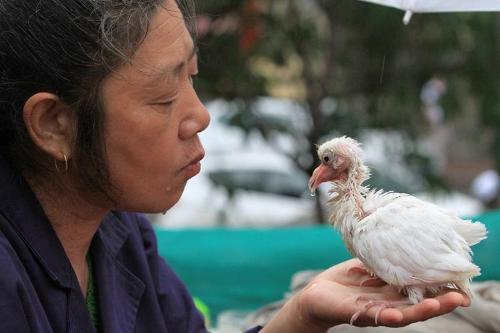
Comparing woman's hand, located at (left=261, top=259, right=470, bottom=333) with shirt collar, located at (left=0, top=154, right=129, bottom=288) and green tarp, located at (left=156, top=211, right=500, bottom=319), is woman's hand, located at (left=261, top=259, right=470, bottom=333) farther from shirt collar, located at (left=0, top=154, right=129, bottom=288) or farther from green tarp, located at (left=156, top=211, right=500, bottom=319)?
green tarp, located at (left=156, top=211, right=500, bottom=319)

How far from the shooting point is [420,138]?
14.2ft

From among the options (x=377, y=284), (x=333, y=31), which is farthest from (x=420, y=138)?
(x=377, y=284)

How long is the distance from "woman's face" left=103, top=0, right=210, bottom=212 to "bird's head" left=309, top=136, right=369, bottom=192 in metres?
0.25

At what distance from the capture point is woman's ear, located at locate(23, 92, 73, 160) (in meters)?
1.34

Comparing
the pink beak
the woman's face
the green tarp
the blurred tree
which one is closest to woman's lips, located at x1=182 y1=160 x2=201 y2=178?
the woman's face

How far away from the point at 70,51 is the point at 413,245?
27.5 inches

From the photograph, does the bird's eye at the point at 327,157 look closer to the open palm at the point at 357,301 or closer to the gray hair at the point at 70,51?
the open palm at the point at 357,301

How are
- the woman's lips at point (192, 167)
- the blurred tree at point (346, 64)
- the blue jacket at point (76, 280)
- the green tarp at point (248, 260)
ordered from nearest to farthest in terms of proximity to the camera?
the blue jacket at point (76, 280)
the woman's lips at point (192, 167)
the green tarp at point (248, 260)
the blurred tree at point (346, 64)

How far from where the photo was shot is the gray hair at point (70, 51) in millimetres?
1323

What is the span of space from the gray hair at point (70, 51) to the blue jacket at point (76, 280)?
155 mm

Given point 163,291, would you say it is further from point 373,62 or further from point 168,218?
point 168,218

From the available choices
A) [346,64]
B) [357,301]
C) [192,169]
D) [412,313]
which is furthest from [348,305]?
[346,64]

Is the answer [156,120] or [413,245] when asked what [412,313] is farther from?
[156,120]

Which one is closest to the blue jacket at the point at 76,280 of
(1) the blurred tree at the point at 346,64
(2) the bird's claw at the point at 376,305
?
(2) the bird's claw at the point at 376,305
